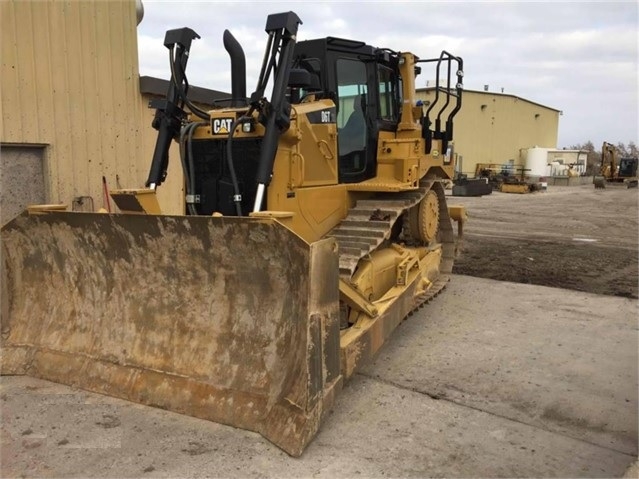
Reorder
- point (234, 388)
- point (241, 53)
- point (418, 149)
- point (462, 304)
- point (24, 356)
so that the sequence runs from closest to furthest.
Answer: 1. point (234, 388)
2. point (24, 356)
3. point (241, 53)
4. point (418, 149)
5. point (462, 304)

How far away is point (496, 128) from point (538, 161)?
17.0ft

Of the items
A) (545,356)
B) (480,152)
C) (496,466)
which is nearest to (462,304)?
(545,356)

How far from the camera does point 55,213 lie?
4.36 m

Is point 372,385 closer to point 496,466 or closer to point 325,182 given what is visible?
point 496,466

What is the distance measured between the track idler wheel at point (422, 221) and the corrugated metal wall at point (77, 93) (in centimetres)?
369

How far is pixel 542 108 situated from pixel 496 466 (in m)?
55.7

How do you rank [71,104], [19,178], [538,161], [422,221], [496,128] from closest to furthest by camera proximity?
[19,178] → [422,221] → [71,104] → [496,128] → [538,161]

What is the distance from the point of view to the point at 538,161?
47562 mm

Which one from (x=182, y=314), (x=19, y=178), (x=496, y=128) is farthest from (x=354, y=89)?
(x=496, y=128)

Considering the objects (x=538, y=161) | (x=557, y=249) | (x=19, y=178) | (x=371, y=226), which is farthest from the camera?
(x=538, y=161)

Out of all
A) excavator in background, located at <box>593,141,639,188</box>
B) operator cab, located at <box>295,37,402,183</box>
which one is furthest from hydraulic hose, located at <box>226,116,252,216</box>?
excavator in background, located at <box>593,141,639,188</box>

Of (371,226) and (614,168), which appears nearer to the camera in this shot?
(371,226)

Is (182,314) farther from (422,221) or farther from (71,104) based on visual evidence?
(71,104)

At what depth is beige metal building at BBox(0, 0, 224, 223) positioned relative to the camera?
5914 mm
